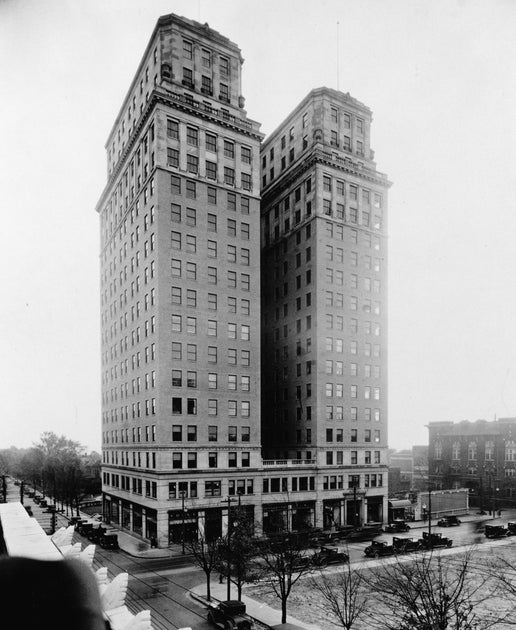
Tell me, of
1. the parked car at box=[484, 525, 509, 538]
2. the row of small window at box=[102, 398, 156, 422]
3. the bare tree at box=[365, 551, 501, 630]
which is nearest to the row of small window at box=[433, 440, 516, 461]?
the parked car at box=[484, 525, 509, 538]

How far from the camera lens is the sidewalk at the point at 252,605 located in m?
30.8

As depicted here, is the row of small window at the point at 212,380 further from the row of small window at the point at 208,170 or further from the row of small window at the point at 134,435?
the row of small window at the point at 208,170

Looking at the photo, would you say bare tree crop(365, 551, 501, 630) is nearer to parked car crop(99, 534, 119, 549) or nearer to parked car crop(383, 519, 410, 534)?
Answer: parked car crop(383, 519, 410, 534)

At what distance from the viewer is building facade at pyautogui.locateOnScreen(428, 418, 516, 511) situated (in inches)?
→ 3605

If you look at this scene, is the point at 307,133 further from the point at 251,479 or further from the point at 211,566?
the point at 211,566

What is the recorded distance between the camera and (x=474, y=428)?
9925 cm

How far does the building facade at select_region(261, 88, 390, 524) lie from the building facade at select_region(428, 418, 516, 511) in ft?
101

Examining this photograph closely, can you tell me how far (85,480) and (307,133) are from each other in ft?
256

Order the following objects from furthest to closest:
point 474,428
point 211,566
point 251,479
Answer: point 474,428 < point 251,479 < point 211,566

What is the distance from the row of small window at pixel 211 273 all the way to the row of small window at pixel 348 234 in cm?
1408

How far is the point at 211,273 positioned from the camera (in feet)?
210

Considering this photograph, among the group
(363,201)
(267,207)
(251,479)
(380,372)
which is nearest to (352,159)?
(363,201)

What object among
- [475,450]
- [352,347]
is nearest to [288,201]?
[352,347]

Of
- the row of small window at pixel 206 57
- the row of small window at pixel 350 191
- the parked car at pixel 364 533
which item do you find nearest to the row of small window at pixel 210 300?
the row of small window at pixel 350 191
